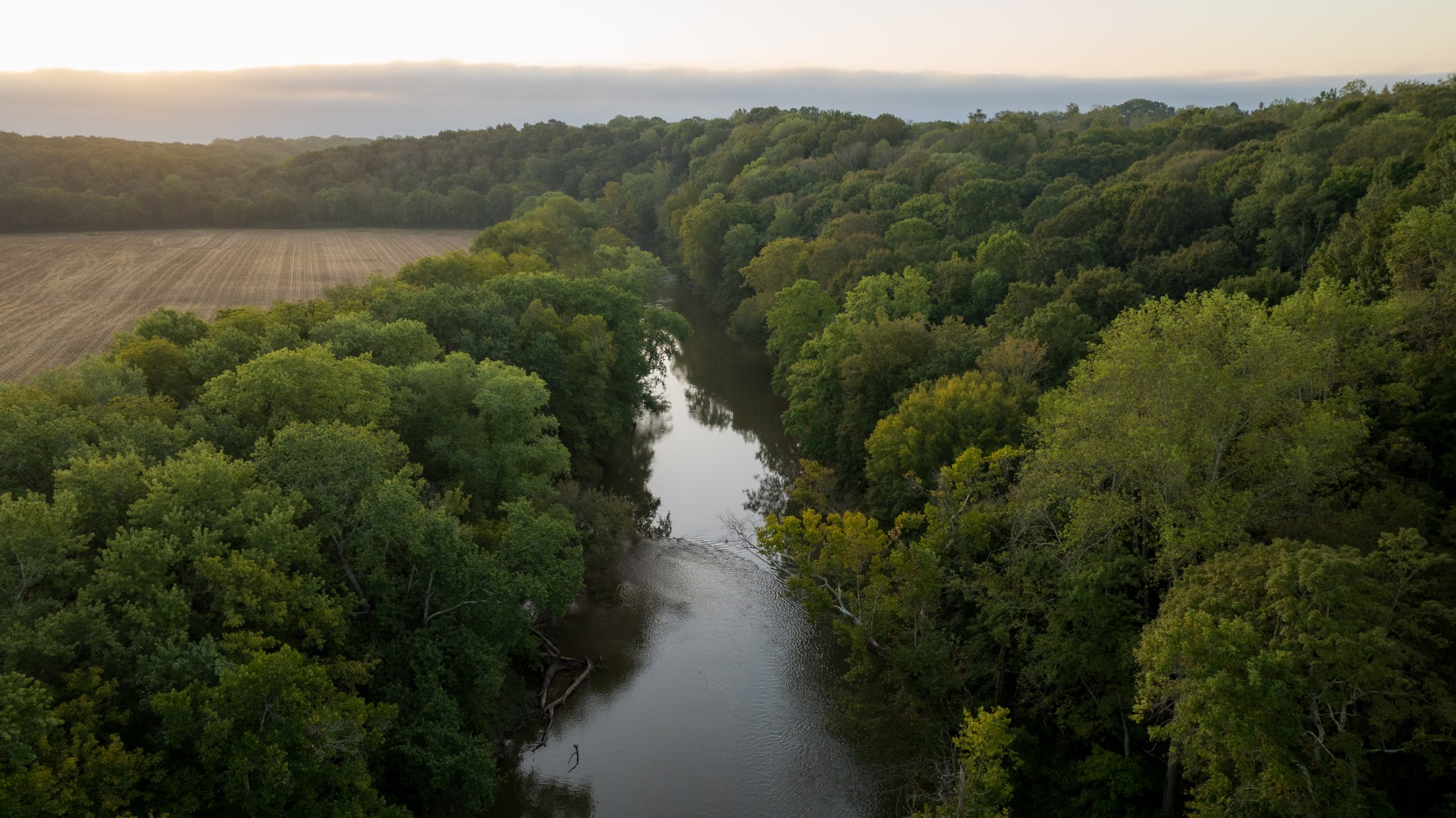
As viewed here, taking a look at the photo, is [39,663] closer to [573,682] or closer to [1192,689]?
[573,682]

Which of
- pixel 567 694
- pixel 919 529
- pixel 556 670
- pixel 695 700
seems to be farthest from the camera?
pixel 919 529

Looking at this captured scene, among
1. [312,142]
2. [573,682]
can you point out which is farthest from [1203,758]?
[312,142]

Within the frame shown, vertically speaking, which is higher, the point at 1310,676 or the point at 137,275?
the point at 137,275

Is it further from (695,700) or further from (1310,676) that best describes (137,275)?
(1310,676)

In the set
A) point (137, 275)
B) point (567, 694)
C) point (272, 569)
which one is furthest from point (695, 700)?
point (137, 275)

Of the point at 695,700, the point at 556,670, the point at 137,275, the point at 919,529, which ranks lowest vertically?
the point at 695,700

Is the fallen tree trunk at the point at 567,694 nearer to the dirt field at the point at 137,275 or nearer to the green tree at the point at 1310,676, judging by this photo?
the green tree at the point at 1310,676

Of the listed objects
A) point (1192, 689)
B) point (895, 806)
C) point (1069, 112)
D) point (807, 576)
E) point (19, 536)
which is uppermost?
point (1069, 112)
